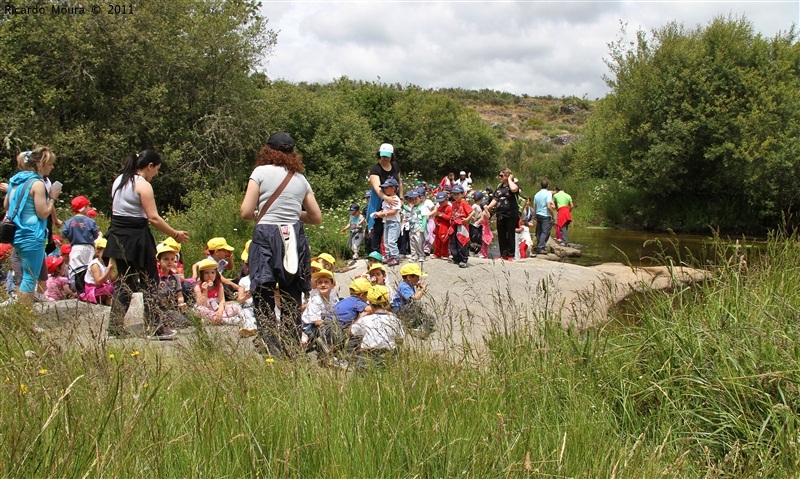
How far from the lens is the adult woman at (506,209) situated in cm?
1095

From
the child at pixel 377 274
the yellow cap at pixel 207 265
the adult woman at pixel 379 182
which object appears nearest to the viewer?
the child at pixel 377 274

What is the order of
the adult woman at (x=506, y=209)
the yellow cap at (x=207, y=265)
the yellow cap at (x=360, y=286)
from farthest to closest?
the adult woman at (x=506, y=209)
the yellow cap at (x=207, y=265)
the yellow cap at (x=360, y=286)

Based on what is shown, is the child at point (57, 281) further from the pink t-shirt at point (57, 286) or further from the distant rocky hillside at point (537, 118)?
the distant rocky hillside at point (537, 118)

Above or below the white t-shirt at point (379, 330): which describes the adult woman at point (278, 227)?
above

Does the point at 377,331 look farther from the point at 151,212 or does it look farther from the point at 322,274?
the point at 151,212

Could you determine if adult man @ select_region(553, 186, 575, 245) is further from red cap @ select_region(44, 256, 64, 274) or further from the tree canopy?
red cap @ select_region(44, 256, 64, 274)

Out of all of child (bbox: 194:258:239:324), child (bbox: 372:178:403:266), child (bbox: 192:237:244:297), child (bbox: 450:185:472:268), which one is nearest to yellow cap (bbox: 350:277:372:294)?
child (bbox: 194:258:239:324)

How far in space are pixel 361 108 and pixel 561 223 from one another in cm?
1743

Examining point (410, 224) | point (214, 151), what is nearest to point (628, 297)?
point (410, 224)

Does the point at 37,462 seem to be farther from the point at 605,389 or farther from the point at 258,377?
the point at 605,389

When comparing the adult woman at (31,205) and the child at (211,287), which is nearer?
the adult woman at (31,205)

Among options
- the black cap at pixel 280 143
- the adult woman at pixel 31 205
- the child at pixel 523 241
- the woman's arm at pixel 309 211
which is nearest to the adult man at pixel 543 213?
the child at pixel 523 241

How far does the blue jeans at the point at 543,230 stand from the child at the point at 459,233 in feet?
16.7

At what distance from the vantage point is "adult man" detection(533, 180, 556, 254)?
1450 centimetres
